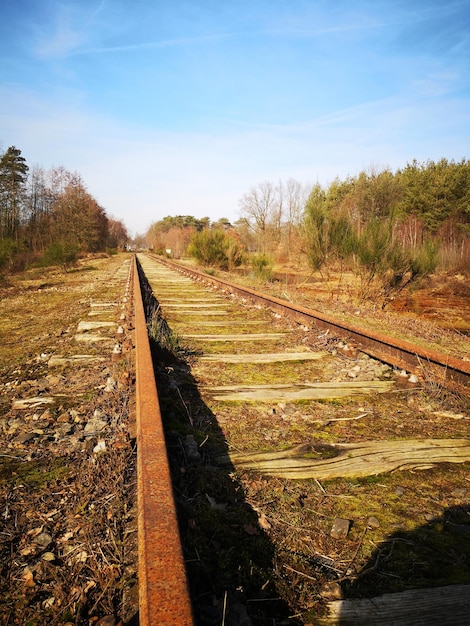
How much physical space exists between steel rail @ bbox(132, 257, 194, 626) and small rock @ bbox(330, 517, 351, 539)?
66 cm

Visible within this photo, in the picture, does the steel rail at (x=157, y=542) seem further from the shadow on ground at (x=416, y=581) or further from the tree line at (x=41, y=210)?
the tree line at (x=41, y=210)

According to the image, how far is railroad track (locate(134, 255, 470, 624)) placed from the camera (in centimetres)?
107

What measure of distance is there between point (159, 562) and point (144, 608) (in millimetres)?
128

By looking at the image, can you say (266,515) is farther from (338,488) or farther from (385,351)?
(385,351)

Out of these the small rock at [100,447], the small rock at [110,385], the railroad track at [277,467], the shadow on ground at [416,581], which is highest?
the small rock at [110,385]

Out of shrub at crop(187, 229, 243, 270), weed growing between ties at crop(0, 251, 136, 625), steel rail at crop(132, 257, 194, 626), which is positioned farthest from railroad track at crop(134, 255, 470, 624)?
shrub at crop(187, 229, 243, 270)

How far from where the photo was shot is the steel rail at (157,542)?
0.77 m

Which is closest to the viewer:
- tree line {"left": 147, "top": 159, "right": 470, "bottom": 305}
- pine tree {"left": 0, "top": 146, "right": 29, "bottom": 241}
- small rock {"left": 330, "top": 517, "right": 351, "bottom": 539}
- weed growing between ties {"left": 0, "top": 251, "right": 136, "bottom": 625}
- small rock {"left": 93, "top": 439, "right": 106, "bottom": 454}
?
weed growing between ties {"left": 0, "top": 251, "right": 136, "bottom": 625}

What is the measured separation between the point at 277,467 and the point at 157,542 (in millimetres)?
941

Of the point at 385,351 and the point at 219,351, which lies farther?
the point at 219,351

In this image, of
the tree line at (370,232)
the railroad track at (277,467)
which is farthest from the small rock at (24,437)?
the tree line at (370,232)

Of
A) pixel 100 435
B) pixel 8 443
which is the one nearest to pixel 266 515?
pixel 100 435

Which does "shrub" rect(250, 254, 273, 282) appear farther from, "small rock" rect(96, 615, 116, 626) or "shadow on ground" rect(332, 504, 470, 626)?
"small rock" rect(96, 615, 116, 626)

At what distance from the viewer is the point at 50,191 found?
3944 cm
